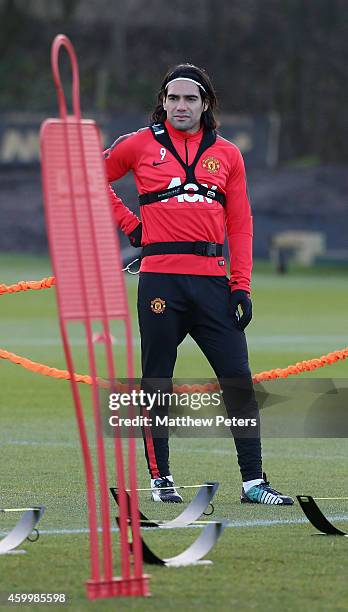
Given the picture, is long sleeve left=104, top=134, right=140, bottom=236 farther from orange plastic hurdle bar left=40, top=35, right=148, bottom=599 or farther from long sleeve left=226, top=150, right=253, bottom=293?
orange plastic hurdle bar left=40, top=35, right=148, bottom=599

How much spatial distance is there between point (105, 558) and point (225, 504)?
2.99 m

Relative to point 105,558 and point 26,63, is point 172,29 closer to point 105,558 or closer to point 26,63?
point 26,63

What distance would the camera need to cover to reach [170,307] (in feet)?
28.8

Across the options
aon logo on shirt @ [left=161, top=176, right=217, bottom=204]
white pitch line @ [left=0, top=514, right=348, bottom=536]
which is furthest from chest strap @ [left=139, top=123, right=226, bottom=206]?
white pitch line @ [left=0, top=514, right=348, bottom=536]

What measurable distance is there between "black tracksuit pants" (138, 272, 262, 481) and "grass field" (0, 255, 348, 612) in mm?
475

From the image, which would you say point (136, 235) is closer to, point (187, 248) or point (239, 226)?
point (187, 248)

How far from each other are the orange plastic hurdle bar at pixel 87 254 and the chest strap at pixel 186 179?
2695 millimetres

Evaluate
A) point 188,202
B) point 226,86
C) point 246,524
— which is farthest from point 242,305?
point 226,86

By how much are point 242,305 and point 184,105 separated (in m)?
1.07

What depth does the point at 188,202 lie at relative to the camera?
8.72 meters

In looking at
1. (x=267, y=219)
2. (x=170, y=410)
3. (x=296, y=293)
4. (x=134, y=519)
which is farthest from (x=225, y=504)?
(x=267, y=219)

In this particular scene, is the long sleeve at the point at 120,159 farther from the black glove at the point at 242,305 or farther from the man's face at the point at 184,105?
the black glove at the point at 242,305

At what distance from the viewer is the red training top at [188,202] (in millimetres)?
8727

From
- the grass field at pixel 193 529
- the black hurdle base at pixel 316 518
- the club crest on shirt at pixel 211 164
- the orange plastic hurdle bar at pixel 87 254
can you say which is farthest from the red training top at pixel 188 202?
the orange plastic hurdle bar at pixel 87 254
